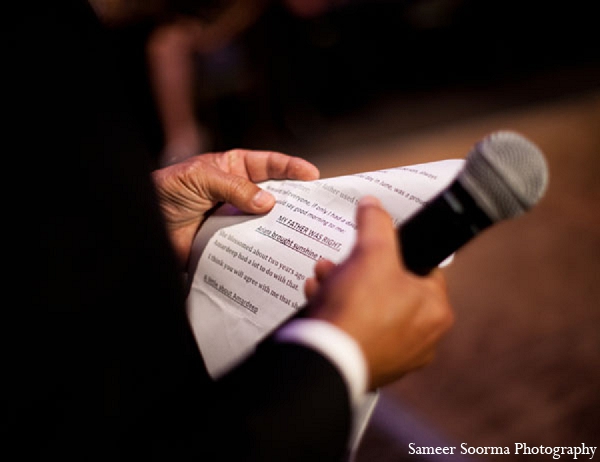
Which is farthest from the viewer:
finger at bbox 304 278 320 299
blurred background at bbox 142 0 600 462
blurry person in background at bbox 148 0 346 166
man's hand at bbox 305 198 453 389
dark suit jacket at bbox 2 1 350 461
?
Answer: blurry person in background at bbox 148 0 346 166

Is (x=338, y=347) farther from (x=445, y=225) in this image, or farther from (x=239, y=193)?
(x=239, y=193)

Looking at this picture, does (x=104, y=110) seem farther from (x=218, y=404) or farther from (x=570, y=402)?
(x=570, y=402)

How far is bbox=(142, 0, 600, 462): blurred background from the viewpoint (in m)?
1.50

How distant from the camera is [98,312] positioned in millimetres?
413

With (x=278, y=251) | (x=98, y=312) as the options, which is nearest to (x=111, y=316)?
(x=98, y=312)

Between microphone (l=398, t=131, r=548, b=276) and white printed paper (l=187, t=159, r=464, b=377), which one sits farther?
white printed paper (l=187, t=159, r=464, b=377)

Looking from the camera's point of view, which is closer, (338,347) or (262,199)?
(338,347)

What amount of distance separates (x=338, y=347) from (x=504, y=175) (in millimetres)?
250

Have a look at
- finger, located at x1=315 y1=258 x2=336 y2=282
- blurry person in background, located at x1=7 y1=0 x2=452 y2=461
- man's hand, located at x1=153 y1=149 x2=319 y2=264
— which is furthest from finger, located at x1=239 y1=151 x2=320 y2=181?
blurry person in background, located at x1=7 y1=0 x2=452 y2=461

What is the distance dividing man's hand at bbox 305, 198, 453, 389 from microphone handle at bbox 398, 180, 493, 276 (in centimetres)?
2

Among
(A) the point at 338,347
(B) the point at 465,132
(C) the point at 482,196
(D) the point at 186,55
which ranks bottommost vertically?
(B) the point at 465,132

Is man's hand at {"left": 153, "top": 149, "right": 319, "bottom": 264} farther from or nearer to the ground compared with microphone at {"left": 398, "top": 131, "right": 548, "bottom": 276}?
nearer to the ground

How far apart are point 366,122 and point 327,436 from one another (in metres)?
2.93

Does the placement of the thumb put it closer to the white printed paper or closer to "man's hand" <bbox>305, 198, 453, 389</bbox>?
the white printed paper
